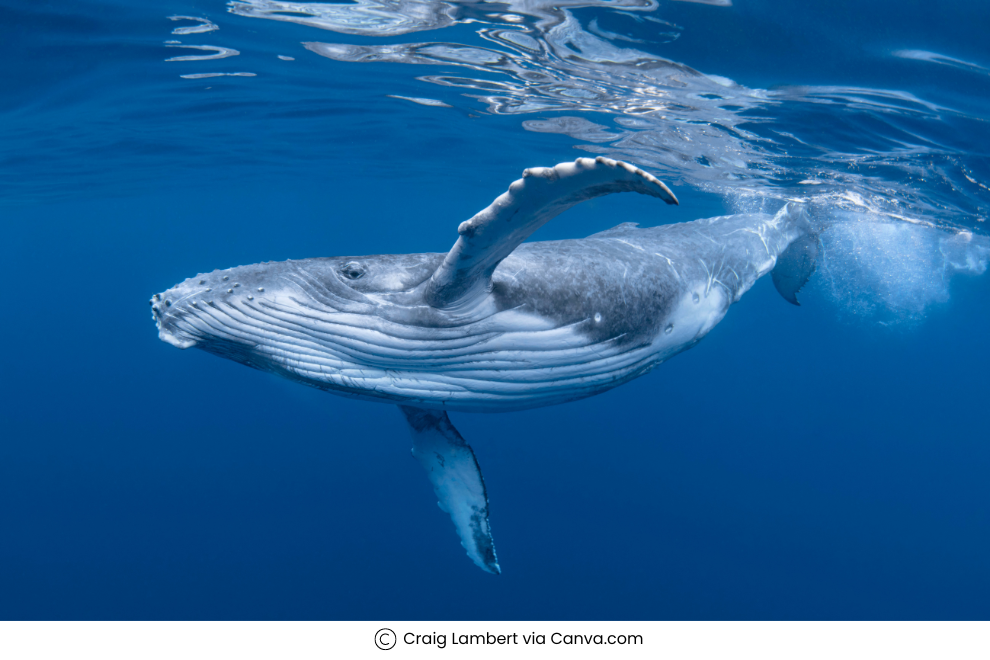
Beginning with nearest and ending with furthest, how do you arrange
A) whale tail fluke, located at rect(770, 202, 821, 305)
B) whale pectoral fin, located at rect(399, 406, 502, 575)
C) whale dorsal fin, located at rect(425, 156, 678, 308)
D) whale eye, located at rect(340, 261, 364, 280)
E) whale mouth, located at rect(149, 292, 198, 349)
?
whale dorsal fin, located at rect(425, 156, 678, 308) < whale mouth, located at rect(149, 292, 198, 349) < whale eye, located at rect(340, 261, 364, 280) < whale pectoral fin, located at rect(399, 406, 502, 575) < whale tail fluke, located at rect(770, 202, 821, 305)

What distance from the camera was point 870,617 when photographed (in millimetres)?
18188

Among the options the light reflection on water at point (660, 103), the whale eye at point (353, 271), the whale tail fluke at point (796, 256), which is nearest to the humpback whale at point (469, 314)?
the whale eye at point (353, 271)

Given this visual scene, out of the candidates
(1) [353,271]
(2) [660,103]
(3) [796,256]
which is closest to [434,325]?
(1) [353,271]

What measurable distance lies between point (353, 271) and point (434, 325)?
2.07 ft

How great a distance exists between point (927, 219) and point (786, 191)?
17.5 feet

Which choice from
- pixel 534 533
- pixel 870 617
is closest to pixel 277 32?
pixel 534 533

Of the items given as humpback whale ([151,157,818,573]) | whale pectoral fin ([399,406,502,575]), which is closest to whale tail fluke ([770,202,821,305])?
humpback whale ([151,157,818,573])

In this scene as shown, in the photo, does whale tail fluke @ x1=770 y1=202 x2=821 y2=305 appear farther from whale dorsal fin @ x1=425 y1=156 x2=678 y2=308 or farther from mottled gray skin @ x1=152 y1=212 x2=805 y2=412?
whale dorsal fin @ x1=425 y1=156 x2=678 y2=308

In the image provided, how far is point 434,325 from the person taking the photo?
3.39 meters

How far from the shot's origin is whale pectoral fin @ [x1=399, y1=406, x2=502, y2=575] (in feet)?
15.6

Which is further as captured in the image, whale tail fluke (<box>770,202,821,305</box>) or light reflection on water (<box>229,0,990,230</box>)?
light reflection on water (<box>229,0,990,230</box>)

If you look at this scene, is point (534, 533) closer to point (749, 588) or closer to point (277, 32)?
point (749, 588)

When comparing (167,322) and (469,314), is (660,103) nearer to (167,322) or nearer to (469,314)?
(469,314)

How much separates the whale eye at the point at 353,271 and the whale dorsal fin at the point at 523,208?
1.66 feet
